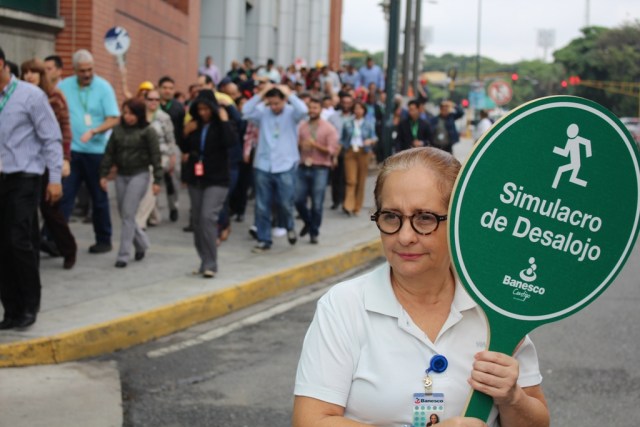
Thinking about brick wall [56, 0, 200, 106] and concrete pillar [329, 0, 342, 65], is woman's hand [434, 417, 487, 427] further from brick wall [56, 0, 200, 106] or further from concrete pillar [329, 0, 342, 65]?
concrete pillar [329, 0, 342, 65]

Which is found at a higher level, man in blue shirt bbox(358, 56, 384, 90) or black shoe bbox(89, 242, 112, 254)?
man in blue shirt bbox(358, 56, 384, 90)

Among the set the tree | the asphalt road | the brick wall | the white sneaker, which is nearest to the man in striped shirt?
the asphalt road

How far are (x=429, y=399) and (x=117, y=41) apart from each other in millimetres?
14170

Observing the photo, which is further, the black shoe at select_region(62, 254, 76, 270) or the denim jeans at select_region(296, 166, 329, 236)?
the denim jeans at select_region(296, 166, 329, 236)

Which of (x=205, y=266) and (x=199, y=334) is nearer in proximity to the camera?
(x=199, y=334)

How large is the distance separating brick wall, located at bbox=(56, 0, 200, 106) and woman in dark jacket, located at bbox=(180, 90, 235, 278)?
6321 mm

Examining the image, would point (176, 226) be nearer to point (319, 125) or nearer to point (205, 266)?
point (319, 125)

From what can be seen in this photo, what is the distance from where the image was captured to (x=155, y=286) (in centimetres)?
1009

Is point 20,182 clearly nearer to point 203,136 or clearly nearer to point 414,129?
point 203,136

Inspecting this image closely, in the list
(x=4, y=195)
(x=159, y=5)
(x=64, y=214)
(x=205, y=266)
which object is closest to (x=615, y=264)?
(x=4, y=195)

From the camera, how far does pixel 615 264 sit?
2.61 m

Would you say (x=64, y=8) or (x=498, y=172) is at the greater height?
(x=64, y=8)

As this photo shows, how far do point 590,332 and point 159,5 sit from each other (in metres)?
14.8

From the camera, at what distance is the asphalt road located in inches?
255
